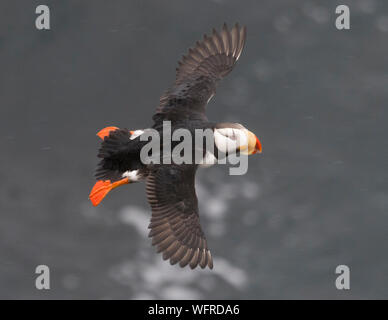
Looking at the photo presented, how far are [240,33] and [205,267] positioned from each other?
320cm

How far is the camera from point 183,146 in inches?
288

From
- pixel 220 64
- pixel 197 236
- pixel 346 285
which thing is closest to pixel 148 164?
pixel 197 236

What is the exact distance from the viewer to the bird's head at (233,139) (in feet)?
24.4

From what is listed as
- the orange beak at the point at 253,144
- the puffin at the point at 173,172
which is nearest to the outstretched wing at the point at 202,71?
the puffin at the point at 173,172

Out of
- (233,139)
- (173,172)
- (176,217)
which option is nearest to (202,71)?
(233,139)

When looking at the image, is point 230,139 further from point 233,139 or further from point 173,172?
point 173,172

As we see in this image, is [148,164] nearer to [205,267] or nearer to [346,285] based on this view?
[205,267]

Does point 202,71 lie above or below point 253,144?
above

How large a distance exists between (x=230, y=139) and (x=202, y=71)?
138 cm

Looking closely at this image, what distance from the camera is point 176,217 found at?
282 inches

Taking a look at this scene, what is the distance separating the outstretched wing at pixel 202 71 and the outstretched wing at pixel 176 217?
0.99 meters

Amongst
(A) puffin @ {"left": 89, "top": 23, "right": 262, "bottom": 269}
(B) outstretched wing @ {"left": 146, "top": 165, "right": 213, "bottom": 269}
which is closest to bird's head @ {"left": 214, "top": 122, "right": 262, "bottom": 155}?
(A) puffin @ {"left": 89, "top": 23, "right": 262, "bottom": 269}

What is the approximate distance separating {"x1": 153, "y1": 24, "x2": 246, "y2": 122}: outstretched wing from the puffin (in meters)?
0.01

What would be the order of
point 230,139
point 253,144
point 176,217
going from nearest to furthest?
point 176,217 < point 230,139 < point 253,144
